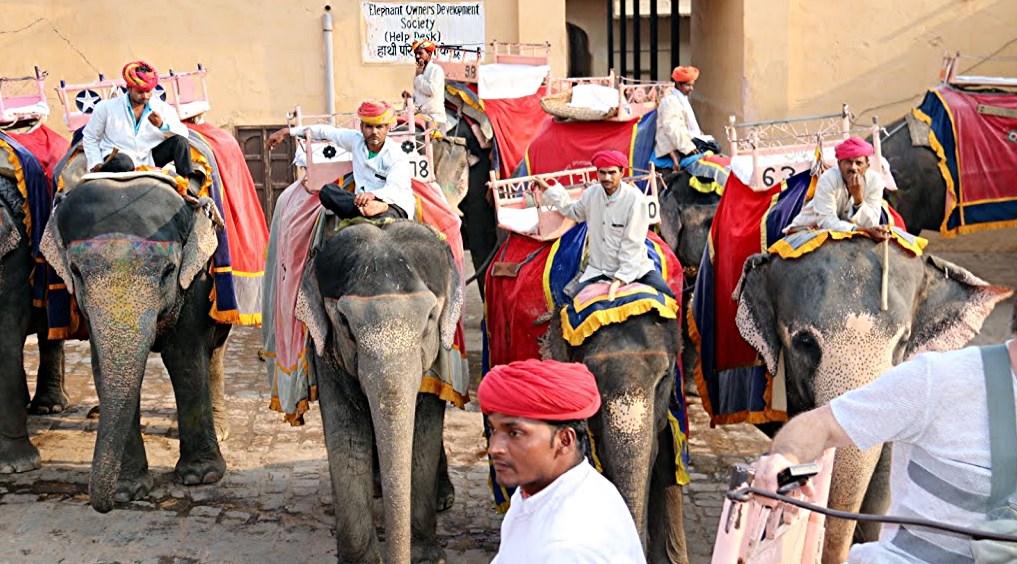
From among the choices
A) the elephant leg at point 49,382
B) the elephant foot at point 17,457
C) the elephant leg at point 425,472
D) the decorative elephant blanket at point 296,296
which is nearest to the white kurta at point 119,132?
the decorative elephant blanket at point 296,296

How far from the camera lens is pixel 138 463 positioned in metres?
8.41

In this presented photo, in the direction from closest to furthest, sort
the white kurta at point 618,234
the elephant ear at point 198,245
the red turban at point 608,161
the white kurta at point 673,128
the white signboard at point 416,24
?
the white kurta at point 618,234 < the red turban at point 608,161 < the elephant ear at point 198,245 < the white kurta at point 673,128 < the white signboard at point 416,24

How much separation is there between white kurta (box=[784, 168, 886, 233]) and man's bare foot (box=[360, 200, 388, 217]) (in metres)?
1.98

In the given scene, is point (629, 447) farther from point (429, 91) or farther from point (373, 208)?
point (429, 91)

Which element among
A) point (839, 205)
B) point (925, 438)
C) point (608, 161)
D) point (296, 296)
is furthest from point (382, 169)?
point (925, 438)

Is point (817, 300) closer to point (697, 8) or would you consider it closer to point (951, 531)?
point (951, 531)

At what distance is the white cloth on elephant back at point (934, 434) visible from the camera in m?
3.54

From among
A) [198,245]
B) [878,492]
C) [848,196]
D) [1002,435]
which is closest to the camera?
[1002,435]

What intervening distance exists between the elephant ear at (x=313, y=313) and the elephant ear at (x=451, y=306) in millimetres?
556

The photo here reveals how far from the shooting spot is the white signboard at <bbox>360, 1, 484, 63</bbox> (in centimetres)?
1456

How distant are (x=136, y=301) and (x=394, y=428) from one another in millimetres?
2270

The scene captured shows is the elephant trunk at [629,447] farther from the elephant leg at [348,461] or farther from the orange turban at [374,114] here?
the orange turban at [374,114]

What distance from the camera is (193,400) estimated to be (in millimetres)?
8664

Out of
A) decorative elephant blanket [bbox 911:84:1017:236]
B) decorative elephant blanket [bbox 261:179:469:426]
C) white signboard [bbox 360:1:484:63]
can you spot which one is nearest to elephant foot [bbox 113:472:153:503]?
decorative elephant blanket [bbox 261:179:469:426]
